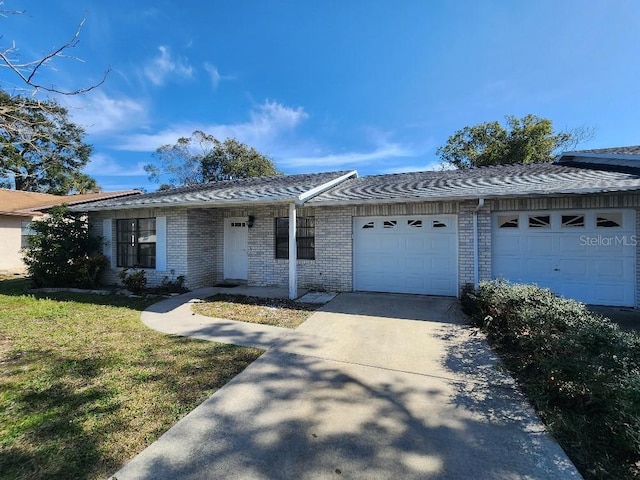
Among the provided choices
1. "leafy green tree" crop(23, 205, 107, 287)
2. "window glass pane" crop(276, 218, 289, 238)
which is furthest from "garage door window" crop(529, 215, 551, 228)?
"leafy green tree" crop(23, 205, 107, 287)

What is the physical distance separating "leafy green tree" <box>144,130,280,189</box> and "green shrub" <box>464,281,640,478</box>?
87.0ft

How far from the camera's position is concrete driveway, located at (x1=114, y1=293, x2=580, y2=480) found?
2.27 m

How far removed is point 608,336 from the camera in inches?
116

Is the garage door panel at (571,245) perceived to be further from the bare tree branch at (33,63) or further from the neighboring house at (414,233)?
the bare tree branch at (33,63)

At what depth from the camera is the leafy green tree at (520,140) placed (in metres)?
21.0

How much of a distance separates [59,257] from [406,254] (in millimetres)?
10780

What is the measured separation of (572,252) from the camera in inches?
274

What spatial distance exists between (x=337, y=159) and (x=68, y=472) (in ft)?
68.9

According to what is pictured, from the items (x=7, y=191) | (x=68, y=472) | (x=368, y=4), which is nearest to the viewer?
(x=68, y=472)

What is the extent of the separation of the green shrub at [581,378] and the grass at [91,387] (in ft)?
11.4

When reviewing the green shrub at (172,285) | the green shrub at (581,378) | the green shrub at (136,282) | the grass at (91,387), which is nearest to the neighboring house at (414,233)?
the green shrub at (172,285)

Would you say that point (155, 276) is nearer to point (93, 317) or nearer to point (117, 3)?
point (93, 317)

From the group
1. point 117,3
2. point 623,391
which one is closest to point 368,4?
point 117,3

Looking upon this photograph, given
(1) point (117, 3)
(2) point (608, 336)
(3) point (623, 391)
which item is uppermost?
(1) point (117, 3)
